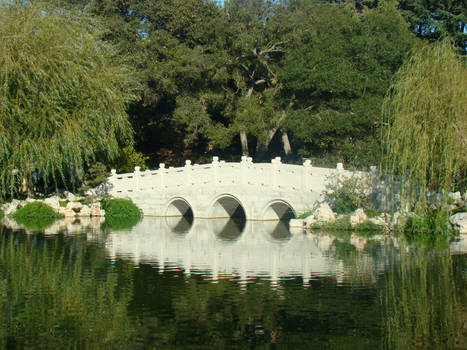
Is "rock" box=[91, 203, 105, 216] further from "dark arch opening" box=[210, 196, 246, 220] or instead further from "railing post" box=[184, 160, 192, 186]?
"dark arch opening" box=[210, 196, 246, 220]

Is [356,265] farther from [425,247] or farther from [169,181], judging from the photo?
[169,181]

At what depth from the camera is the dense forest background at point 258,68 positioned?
28.4 metres

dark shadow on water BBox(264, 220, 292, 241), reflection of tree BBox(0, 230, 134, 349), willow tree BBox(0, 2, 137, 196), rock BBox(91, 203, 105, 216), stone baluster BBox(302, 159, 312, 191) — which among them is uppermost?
willow tree BBox(0, 2, 137, 196)

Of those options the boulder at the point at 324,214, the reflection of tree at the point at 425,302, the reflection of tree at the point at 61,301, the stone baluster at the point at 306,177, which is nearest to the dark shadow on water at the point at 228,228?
the boulder at the point at 324,214

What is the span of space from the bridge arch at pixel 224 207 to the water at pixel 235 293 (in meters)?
8.34

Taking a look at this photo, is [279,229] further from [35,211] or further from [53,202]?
[35,211]

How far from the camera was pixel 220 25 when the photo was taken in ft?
103

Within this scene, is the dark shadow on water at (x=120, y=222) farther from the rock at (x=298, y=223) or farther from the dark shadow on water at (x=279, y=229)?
the rock at (x=298, y=223)

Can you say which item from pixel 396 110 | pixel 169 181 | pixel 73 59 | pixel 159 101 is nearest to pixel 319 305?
pixel 396 110

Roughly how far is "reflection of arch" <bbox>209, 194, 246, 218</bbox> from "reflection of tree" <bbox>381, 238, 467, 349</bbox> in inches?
530

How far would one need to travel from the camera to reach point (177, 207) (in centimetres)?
3064

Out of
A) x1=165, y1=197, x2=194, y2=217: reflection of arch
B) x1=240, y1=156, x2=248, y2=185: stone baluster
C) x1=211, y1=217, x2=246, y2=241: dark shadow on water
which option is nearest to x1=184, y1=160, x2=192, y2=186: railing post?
x1=165, y1=197, x2=194, y2=217: reflection of arch

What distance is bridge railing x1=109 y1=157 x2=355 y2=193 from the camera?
24.4m

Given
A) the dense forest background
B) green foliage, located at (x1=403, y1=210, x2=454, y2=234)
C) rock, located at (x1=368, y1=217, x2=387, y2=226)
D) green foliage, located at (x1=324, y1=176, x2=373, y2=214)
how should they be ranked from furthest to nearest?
the dense forest background
green foliage, located at (x1=324, y1=176, x2=373, y2=214)
rock, located at (x1=368, y1=217, x2=387, y2=226)
green foliage, located at (x1=403, y1=210, x2=454, y2=234)
